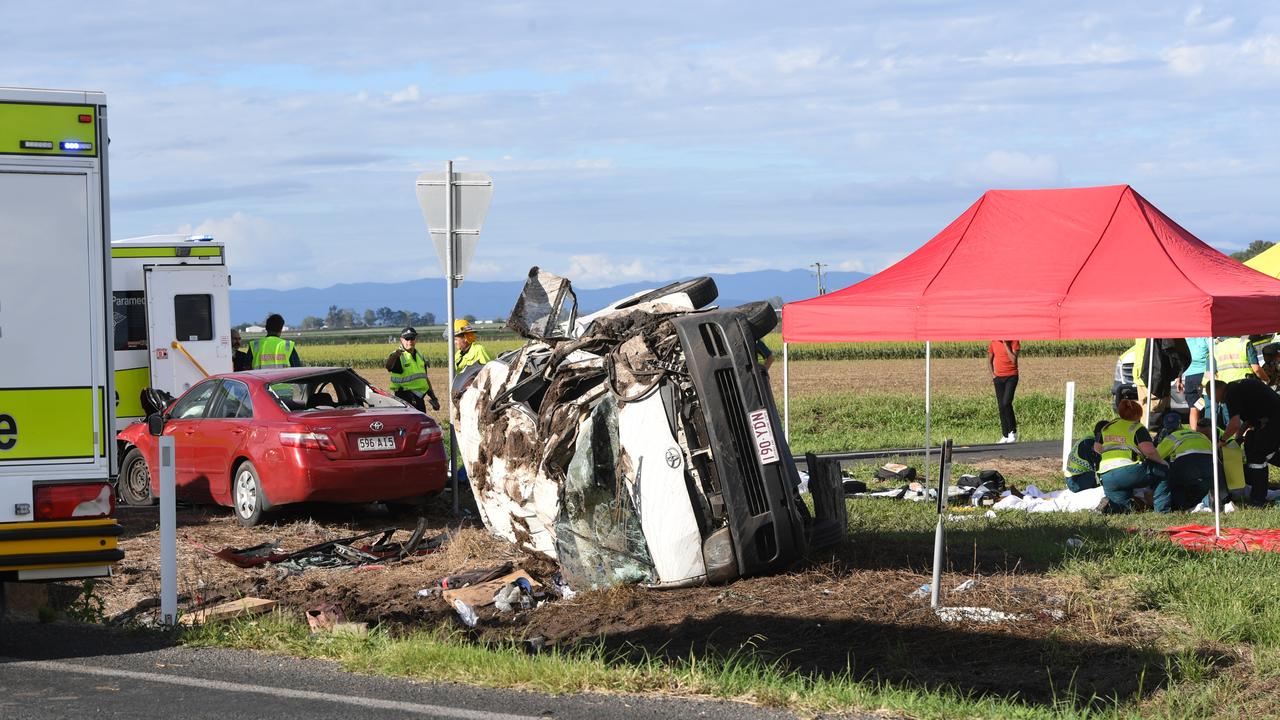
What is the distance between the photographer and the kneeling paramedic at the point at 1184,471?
1390 cm

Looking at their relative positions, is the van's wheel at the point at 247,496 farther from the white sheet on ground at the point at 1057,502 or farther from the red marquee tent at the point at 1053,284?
the white sheet on ground at the point at 1057,502

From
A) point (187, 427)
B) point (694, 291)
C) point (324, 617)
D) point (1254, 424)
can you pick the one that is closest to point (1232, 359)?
point (1254, 424)

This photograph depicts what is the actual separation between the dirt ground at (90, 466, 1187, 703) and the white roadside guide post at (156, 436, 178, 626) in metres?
0.40

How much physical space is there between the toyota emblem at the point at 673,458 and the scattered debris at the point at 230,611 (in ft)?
8.55

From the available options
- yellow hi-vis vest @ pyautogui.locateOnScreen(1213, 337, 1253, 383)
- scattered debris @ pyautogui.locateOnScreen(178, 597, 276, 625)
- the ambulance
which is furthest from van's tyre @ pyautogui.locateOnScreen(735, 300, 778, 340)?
yellow hi-vis vest @ pyautogui.locateOnScreen(1213, 337, 1253, 383)

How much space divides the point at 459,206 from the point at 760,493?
6.36m

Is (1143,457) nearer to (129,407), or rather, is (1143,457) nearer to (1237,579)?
(1237,579)

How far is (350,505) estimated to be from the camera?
1464 centimetres

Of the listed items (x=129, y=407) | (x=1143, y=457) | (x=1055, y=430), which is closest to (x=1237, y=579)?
(x=1143, y=457)

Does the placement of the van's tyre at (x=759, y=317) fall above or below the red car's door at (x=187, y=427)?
above

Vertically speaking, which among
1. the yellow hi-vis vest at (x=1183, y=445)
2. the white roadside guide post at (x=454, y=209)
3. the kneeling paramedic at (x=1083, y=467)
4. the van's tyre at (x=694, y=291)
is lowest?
the kneeling paramedic at (x=1083, y=467)

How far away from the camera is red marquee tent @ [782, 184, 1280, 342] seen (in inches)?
448

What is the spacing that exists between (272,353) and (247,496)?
427 centimetres

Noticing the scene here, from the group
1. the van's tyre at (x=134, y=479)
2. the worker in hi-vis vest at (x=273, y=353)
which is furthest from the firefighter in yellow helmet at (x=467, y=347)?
the van's tyre at (x=134, y=479)
